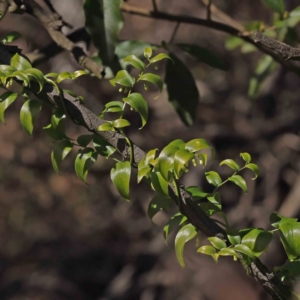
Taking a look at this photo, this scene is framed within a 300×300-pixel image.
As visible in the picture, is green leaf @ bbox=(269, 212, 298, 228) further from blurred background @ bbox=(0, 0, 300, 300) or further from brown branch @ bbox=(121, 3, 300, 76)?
blurred background @ bbox=(0, 0, 300, 300)

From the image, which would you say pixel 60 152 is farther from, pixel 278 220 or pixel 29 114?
pixel 278 220

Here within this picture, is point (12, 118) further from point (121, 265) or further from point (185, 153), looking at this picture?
point (185, 153)

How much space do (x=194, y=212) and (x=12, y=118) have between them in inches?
88.3

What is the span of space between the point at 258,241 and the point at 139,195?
1821 mm

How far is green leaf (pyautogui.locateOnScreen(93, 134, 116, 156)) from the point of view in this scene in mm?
618

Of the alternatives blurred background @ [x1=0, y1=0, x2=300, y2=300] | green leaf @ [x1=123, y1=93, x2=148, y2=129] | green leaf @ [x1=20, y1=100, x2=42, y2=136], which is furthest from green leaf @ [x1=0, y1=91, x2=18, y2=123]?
blurred background @ [x1=0, y1=0, x2=300, y2=300]

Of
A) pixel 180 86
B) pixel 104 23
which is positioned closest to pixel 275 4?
pixel 180 86

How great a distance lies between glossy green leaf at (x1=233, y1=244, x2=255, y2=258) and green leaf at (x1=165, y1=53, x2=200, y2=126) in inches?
22.7

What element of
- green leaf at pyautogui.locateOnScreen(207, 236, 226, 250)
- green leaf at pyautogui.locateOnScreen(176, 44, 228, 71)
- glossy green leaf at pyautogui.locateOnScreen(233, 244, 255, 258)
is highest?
glossy green leaf at pyautogui.locateOnScreen(233, 244, 255, 258)

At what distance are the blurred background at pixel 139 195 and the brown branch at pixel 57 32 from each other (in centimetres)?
99

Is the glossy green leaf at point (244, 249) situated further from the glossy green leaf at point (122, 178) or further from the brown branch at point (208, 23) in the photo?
the brown branch at point (208, 23)

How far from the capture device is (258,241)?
0.57 metres

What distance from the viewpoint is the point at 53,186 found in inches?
106

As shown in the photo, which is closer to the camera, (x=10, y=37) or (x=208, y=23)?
(x=10, y=37)
